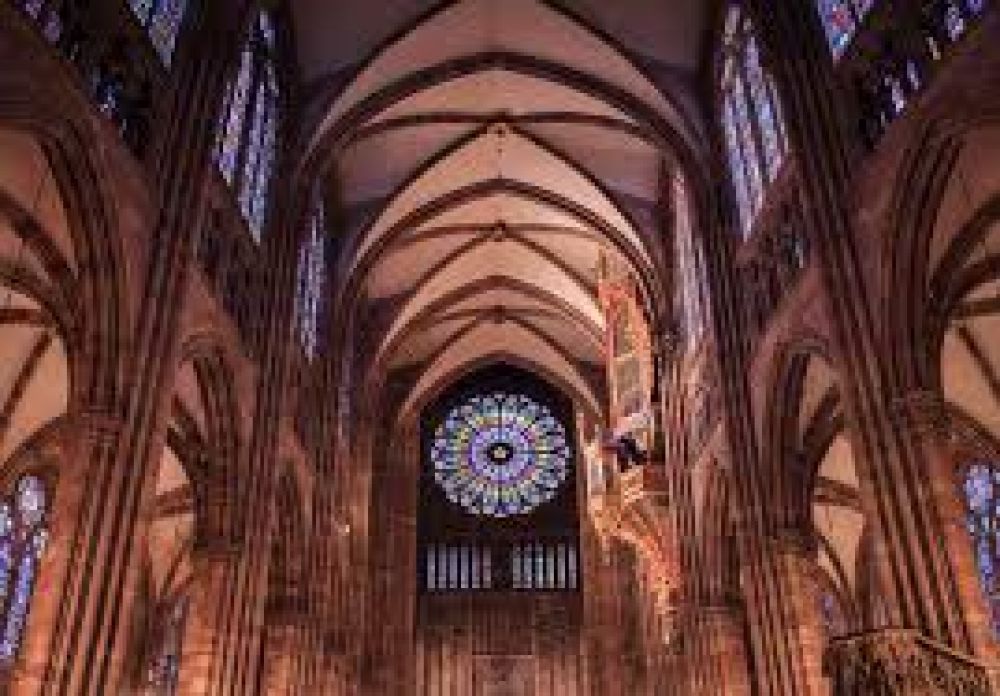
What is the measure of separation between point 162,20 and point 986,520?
55.8ft

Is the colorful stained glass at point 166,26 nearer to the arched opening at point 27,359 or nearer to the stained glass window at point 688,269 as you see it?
the arched opening at point 27,359

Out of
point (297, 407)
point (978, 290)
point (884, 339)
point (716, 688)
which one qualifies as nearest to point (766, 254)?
point (978, 290)

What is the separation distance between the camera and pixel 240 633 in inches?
650

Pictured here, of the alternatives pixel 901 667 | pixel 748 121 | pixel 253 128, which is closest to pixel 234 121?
pixel 253 128

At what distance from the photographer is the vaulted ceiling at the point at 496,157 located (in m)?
21.9

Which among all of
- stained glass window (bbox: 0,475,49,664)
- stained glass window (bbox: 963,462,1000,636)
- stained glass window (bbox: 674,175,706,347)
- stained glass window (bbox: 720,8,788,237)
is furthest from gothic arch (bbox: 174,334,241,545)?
stained glass window (bbox: 963,462,1000,636)

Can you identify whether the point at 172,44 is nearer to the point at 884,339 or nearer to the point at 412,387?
the point at 884,339

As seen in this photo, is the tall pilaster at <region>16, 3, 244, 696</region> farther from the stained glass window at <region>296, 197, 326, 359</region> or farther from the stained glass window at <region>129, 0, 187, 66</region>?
the stained glass window at <region>296, 197, 326, 359</region>

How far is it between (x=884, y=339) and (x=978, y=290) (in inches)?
232

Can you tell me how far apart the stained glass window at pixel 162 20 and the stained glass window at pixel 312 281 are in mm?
5988

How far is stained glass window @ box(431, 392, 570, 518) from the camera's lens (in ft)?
113

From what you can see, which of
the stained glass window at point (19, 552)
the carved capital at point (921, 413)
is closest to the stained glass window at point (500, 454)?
the stained glass window at point (19, 552)

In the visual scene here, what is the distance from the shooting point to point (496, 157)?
26359 mm

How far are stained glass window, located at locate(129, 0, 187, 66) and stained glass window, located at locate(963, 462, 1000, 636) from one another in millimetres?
15707
